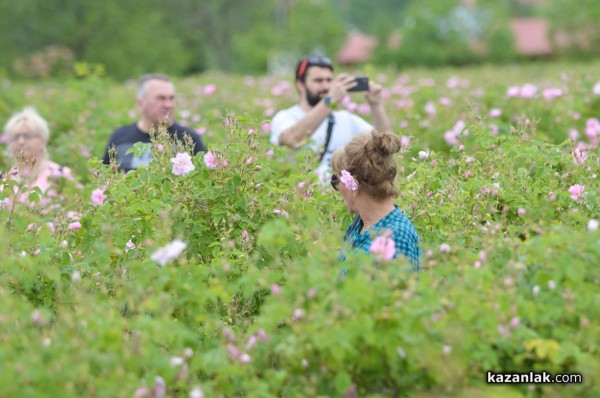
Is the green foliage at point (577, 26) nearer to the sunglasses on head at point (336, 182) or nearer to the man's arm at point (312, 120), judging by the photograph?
the man's arm at point (312, 120)

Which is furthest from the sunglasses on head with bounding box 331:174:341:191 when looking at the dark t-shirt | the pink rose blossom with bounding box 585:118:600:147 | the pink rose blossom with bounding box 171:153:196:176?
the pink rose blossom with bounding box 585:118:600:147

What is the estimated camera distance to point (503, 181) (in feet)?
14.8

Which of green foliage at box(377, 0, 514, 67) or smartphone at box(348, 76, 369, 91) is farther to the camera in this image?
green foliage at box(377, 0, 514, 67)

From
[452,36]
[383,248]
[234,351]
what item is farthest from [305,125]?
[452,36]

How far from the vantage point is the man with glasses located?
5.83 m

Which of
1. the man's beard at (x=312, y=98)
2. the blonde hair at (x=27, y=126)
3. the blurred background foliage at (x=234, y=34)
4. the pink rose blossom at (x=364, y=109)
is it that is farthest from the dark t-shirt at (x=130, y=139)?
the blurred background foliage at (x=234, y=34)

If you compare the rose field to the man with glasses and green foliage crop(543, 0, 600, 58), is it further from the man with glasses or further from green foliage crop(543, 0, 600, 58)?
green foliage crop(543, 0, 600, 58)

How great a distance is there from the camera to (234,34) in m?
51.5

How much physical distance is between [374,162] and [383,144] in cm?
9

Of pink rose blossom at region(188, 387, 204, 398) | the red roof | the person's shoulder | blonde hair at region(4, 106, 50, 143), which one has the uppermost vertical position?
the red roof

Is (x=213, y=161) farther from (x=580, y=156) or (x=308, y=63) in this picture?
(x=308, y=63)

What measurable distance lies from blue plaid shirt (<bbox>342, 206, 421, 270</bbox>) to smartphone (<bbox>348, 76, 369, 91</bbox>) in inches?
87.2

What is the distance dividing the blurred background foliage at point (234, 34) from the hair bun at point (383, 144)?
1118 inches

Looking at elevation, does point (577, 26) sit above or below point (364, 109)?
above
